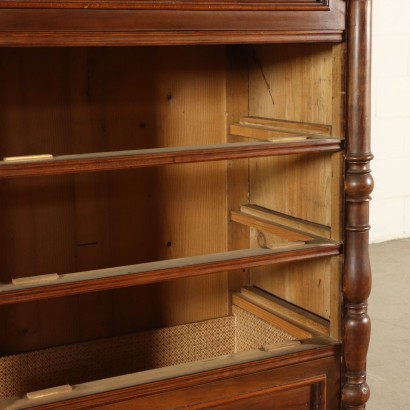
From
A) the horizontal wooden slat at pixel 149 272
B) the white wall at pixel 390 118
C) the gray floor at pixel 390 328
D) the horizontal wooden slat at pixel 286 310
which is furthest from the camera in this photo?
the white wall at pixel 390 118

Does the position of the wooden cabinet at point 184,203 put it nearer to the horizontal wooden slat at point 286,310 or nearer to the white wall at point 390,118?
the horizontal wooden slat at point 286,310

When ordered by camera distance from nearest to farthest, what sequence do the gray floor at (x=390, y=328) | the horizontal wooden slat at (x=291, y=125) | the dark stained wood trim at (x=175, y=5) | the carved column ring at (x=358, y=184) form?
the dark stained wood trim at (x=175, y=5), the carved column ring at (x=358, y=184), the horizontal wooden slat at (x=291, y=125), the gray floor at (x=390, y=328)

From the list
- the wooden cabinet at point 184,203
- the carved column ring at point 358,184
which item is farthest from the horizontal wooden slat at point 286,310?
Result: the carved column ring at point 358,184

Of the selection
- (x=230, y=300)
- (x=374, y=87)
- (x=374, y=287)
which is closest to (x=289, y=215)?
(x=230, y=300)

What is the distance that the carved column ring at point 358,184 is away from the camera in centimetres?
219

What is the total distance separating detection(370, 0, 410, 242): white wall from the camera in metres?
4.67

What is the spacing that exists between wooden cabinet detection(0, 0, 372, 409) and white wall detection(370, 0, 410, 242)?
2.15m

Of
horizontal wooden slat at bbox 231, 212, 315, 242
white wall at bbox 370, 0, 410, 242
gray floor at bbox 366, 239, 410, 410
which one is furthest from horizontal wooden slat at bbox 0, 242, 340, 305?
white wall at bbox 370, 0, 410, 242

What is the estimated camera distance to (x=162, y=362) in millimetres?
2783

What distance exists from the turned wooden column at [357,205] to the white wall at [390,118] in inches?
101

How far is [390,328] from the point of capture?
137 inches

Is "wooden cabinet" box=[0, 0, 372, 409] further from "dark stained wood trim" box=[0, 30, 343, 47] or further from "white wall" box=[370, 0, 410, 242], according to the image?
"white wall" box=[370, 0, 410, 242]

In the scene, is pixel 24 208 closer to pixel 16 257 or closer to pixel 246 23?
pixel 16 257

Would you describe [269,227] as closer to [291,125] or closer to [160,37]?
[291,125]
